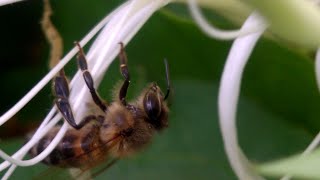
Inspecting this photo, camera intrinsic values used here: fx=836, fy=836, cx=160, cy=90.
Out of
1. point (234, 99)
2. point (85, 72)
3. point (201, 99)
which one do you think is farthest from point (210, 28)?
point (201, 99)

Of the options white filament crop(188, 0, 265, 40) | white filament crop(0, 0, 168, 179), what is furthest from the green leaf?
white filament crop(0, 0, 168, 179)

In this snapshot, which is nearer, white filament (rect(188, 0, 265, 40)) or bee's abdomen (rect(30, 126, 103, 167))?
white filament (rect(188, 0, 265, 40))

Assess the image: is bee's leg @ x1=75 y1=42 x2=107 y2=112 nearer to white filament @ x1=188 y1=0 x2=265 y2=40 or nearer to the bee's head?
the bee's head

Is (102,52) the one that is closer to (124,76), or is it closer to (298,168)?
(124,76)

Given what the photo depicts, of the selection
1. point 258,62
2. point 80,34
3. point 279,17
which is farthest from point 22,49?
point 279,17

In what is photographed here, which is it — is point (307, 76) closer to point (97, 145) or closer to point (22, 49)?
point (97, 145)
